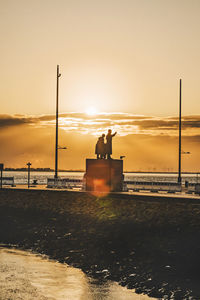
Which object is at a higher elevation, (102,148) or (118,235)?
(102,148)

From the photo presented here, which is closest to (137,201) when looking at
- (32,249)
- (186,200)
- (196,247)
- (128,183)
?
(186,200)

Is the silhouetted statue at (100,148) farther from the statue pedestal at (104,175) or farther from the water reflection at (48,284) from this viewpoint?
the water reflection at (48,284)

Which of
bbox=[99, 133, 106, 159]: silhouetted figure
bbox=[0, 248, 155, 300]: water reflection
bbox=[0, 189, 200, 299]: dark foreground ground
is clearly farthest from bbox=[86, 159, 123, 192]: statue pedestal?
bbox=[0, 248, 155, 300]: water reflection

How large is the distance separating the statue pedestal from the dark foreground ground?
2841 millimetres

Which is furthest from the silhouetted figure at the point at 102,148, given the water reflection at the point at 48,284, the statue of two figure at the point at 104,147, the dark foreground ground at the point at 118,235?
the water reflection at the point at 48,284

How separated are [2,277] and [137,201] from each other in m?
12.4

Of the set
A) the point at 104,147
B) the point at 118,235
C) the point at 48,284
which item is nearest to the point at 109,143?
the point at 104,147

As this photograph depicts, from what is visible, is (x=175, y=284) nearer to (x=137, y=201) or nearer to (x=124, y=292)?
(x=124, y=292)

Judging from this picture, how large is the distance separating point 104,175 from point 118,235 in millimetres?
13106

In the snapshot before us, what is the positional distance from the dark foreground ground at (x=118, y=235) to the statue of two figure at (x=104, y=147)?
13.5ft

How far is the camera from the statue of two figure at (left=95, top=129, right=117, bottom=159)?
126 feet

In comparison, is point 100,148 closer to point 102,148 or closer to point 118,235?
point 102,148

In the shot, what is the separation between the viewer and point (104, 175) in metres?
38.6

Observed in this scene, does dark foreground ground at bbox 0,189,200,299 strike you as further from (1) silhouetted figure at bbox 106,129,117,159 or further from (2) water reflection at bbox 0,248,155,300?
(1) silhouetted figure at bbox 106,129,117,159
